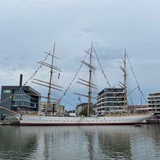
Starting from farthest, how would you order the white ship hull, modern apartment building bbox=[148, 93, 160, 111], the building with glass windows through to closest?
1. modern apartment building bbox=[148, 93, 160, 111]
2. the building with glass windows
3. the white ship hull

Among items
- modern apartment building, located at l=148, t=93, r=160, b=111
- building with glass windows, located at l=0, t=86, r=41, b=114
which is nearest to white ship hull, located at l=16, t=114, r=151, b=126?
building with glass windows, located at l=0, t=86, r=41, b=114

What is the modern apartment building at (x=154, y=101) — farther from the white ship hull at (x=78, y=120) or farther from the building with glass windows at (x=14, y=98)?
the building with glass windows at (x=14, y=98)

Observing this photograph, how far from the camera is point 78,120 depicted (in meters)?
100

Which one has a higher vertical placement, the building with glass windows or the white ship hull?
the building with glass windows

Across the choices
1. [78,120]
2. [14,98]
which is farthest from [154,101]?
[14,98]

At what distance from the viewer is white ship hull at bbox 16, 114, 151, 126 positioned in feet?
317

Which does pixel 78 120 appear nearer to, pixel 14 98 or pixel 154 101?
pixel 14 98

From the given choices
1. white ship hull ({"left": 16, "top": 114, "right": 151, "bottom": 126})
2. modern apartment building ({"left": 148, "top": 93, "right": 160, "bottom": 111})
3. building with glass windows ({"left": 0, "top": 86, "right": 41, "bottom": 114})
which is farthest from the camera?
modern apartment building ({"left": 148, "top": 93, "right": 160, "bottom": 111})

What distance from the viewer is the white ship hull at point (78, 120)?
96562 mm

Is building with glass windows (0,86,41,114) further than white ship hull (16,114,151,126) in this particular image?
Yes

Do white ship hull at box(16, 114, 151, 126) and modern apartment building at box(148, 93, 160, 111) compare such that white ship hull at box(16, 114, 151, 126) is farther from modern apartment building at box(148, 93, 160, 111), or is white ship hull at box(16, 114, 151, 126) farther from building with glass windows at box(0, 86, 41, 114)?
modern apartment building at box(148, 93, 160, 111)

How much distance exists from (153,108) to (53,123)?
9039 centimetres

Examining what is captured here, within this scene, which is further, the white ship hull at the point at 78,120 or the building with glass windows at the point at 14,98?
the building with glass windows at the point at 14,98

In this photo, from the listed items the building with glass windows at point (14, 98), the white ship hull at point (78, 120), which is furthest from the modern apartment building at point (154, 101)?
the building with glass windows at point (14, 98)
